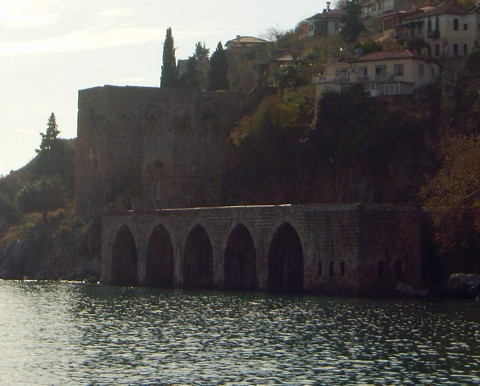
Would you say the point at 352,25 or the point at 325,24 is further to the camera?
the point at 325,24

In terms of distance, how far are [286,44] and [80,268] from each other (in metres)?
47.1

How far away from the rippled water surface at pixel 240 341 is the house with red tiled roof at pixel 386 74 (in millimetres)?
26224

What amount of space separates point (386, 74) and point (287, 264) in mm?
22894

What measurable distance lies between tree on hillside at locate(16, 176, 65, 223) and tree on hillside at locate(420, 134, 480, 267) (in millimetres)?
48924

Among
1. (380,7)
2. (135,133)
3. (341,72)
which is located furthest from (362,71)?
(380,7)

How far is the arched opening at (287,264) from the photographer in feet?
256

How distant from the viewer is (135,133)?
4188 inches

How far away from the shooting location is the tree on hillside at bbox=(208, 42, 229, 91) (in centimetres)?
12150

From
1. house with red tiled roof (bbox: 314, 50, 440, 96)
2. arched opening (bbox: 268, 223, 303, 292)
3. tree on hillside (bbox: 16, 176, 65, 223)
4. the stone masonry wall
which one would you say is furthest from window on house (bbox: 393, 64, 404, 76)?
tree on hillside (bbox: 16, 176, 65, 223)

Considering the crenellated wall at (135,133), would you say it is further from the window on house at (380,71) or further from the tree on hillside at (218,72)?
the window on house at (380,71)

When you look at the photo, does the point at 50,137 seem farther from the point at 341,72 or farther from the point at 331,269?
the point at 331,269

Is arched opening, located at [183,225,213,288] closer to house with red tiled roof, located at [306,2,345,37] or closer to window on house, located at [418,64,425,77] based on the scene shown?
window on house, located at [418,64,425,77]

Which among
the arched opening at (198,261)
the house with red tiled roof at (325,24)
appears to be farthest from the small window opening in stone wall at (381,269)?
the house with red tiled roof at (325,24)

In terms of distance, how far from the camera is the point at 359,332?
54.7 meters
